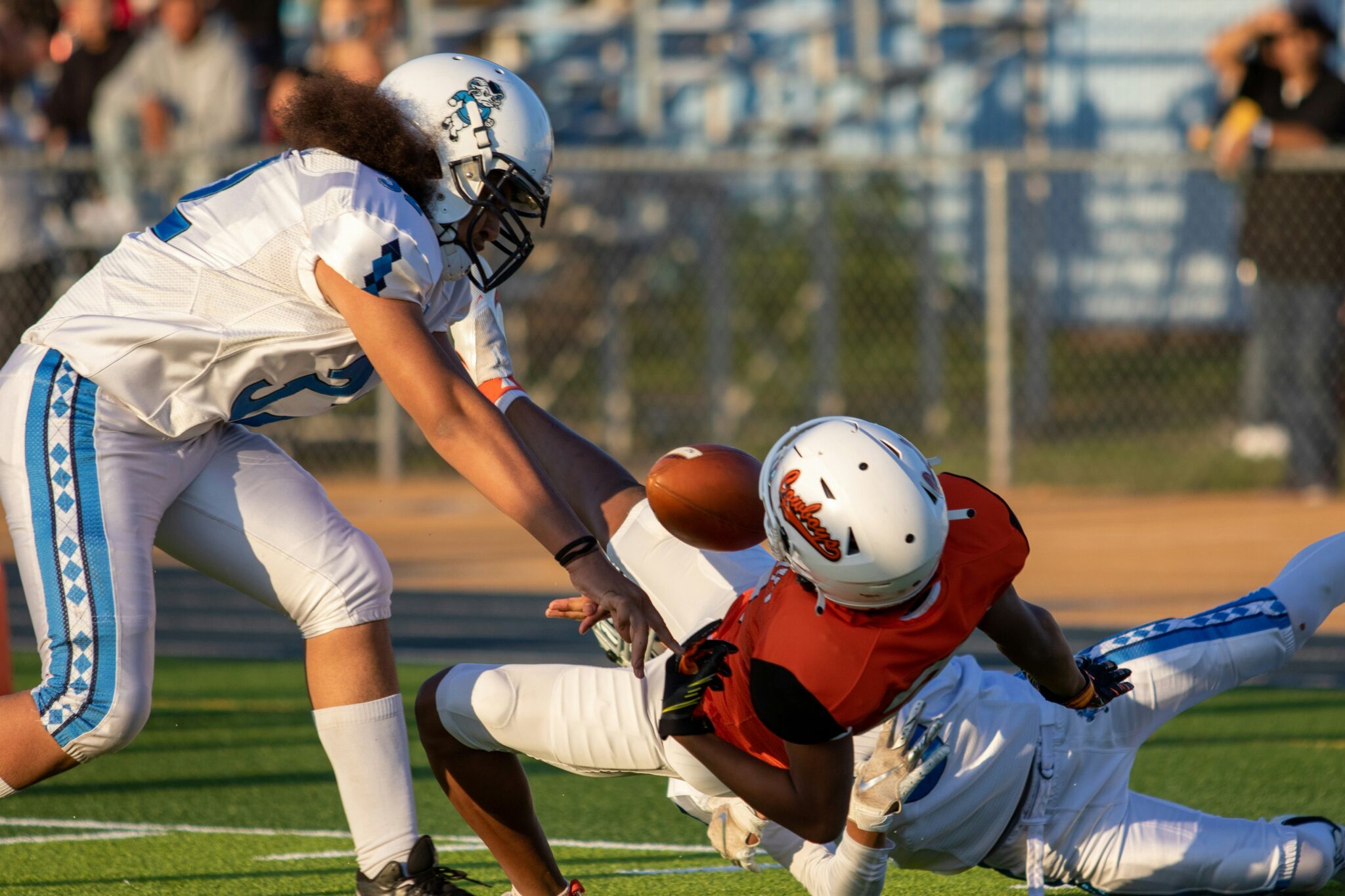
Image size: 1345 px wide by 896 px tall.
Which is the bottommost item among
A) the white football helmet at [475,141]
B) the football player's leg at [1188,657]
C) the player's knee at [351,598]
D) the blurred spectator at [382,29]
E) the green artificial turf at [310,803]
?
the green artificial turf at [310,803]

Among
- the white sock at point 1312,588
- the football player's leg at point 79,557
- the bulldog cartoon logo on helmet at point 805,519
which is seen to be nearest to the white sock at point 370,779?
the football player's leg at point 79,557

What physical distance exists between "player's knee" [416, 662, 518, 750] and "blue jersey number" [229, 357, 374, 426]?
629mm

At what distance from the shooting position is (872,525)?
3.18 m

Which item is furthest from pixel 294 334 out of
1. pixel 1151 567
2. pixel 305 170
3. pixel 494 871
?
pixel 1151 567

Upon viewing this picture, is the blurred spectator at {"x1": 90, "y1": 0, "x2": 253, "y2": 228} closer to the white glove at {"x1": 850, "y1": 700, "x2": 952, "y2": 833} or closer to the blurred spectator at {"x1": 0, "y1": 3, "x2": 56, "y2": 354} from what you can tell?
the blurred spectator at {"x1": 0, "y1": 3, "x2": 56, "y2": 354}

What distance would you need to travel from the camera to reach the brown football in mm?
3764

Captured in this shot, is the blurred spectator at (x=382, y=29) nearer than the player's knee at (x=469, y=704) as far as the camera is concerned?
No

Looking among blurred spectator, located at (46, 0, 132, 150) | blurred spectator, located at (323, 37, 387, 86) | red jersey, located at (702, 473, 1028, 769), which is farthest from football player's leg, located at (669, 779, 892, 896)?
blurred spectator, located at (46, 0, 132, 150)

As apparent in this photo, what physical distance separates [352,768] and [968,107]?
1218 centimetres

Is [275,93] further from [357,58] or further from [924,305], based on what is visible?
[924,305]

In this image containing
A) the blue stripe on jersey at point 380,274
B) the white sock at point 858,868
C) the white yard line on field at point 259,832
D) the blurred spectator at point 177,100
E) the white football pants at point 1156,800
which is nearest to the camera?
the blue stripe on jersey at point 380,274

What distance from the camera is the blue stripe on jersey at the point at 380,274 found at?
11.0 feet

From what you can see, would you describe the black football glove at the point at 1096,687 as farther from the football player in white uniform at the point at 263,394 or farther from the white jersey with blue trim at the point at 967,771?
the football player in white uniform at the point at 263,394

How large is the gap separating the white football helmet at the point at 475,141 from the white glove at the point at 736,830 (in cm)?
122
